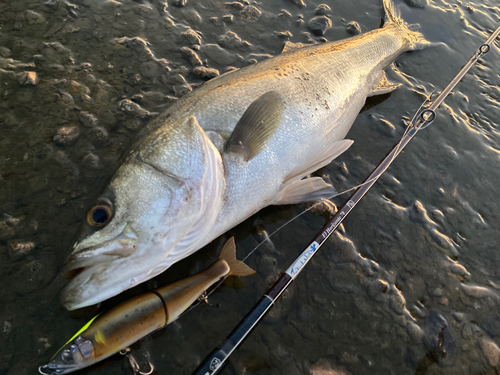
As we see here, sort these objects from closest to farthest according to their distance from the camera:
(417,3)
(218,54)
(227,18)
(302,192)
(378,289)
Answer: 1. (378,289)
2. (302,192)
3. (218,54)
4. (227,18)
5. (417,3)

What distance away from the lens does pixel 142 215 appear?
65.3 inches

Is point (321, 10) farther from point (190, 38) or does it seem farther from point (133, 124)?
point (133, 124)

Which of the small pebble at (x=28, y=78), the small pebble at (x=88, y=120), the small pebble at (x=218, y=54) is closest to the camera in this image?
the small pebble at (x=88, y=120)

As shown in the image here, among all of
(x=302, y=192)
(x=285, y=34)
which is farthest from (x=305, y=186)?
(x=285, y=34)

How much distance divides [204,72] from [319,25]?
198 cm

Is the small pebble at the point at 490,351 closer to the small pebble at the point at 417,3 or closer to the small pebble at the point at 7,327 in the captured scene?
the small pebble at the point at 7,327

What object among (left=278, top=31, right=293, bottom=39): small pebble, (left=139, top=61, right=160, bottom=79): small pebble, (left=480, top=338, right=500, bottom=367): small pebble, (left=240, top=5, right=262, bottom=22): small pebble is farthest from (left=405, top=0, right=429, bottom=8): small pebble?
(left=480, top=338, right=500, bottom=367): small pebble

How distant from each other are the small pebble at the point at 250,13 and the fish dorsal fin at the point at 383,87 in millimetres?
1824

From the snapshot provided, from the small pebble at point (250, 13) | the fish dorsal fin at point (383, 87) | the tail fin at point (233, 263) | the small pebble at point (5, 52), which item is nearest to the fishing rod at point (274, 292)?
the tail fin at point (233, 263)

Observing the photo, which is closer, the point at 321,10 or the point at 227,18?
the point at 227,18

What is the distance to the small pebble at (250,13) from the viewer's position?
3.97 m

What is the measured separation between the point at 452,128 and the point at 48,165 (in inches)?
168

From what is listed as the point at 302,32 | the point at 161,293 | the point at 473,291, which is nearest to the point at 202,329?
the point at 161,293

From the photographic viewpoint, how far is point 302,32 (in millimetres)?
4078
